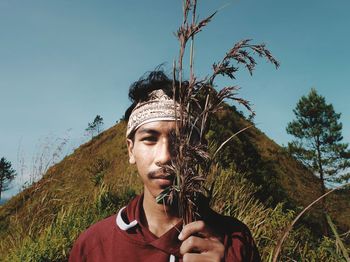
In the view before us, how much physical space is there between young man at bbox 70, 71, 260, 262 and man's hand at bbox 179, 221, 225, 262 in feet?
1.21

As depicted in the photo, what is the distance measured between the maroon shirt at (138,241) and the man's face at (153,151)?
256 mm

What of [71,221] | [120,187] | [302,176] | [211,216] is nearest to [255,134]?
[302,176]

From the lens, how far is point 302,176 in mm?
28047

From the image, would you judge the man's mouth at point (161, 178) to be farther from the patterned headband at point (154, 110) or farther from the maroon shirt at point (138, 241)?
the patterned headband at point (154, 110)

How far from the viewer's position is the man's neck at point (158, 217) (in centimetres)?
221

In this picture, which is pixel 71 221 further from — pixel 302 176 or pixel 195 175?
pixel 302 176

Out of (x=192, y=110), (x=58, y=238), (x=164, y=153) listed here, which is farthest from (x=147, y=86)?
(x=58, y=238)

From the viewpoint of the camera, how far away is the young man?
6.31ft

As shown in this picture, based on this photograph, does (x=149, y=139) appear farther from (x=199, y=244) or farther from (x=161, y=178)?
(x=199, y=244)

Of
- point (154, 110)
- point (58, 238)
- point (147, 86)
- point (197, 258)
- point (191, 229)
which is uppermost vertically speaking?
point (147, 86)

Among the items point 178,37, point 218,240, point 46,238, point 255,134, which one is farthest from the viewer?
point 255,134

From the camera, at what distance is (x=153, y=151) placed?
2.07 meters

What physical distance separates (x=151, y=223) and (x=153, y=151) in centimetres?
54

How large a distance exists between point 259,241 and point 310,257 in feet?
6.01
